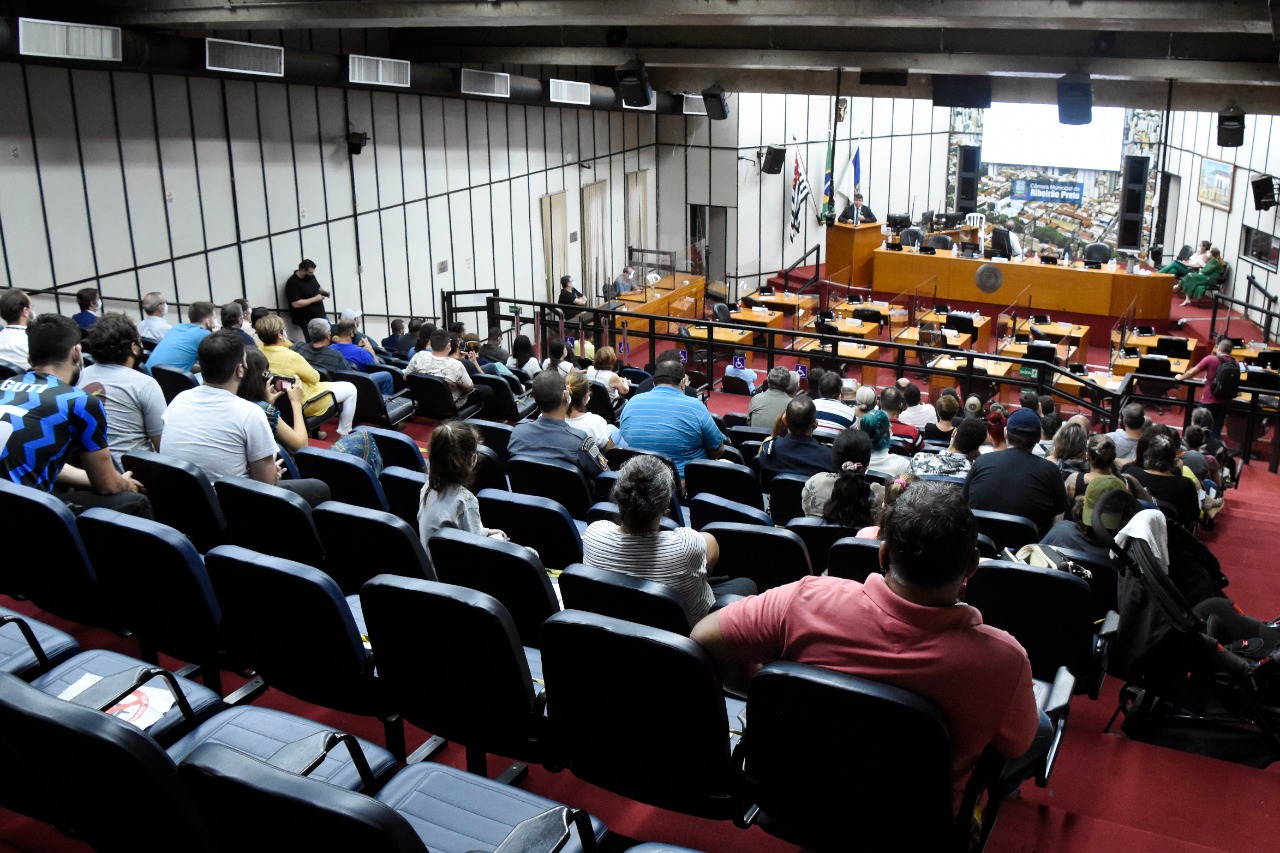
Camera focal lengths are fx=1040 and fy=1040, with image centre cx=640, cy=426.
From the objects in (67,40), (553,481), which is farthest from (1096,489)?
(67,40)

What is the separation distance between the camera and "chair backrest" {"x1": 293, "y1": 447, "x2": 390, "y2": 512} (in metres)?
3.97

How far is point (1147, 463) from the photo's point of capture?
534 cm

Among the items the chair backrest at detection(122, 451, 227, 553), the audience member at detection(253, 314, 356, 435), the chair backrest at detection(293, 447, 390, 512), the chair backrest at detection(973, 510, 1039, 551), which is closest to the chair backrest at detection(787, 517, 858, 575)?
the chair backrest at detection(973, 510, 1039, 551)

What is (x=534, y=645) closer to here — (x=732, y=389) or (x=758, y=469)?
(x=758, y=469)

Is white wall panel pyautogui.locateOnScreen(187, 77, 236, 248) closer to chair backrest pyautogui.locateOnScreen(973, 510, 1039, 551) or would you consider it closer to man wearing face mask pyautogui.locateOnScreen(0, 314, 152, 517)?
man wearing face mask pyautogui.locateOnScreen(0, 314, 152, 517)

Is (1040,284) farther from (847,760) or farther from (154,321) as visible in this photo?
(847,760)

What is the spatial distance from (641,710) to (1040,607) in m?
1.74

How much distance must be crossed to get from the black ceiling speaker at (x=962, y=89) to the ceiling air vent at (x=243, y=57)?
672 cm

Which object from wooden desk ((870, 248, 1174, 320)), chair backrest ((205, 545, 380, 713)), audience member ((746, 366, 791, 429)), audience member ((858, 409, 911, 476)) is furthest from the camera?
wooden desk ((870, 248, 1174, 320))

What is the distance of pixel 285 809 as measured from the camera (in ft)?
5.13

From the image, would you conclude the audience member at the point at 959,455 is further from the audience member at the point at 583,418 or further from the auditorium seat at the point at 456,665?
the auditorium seat at the point at 456,665

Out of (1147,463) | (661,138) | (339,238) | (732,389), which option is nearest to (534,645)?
(1147,463)

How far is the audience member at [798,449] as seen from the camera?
527cm

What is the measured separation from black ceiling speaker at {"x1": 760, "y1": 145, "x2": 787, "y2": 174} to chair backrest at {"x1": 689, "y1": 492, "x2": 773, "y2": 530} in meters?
15.5
